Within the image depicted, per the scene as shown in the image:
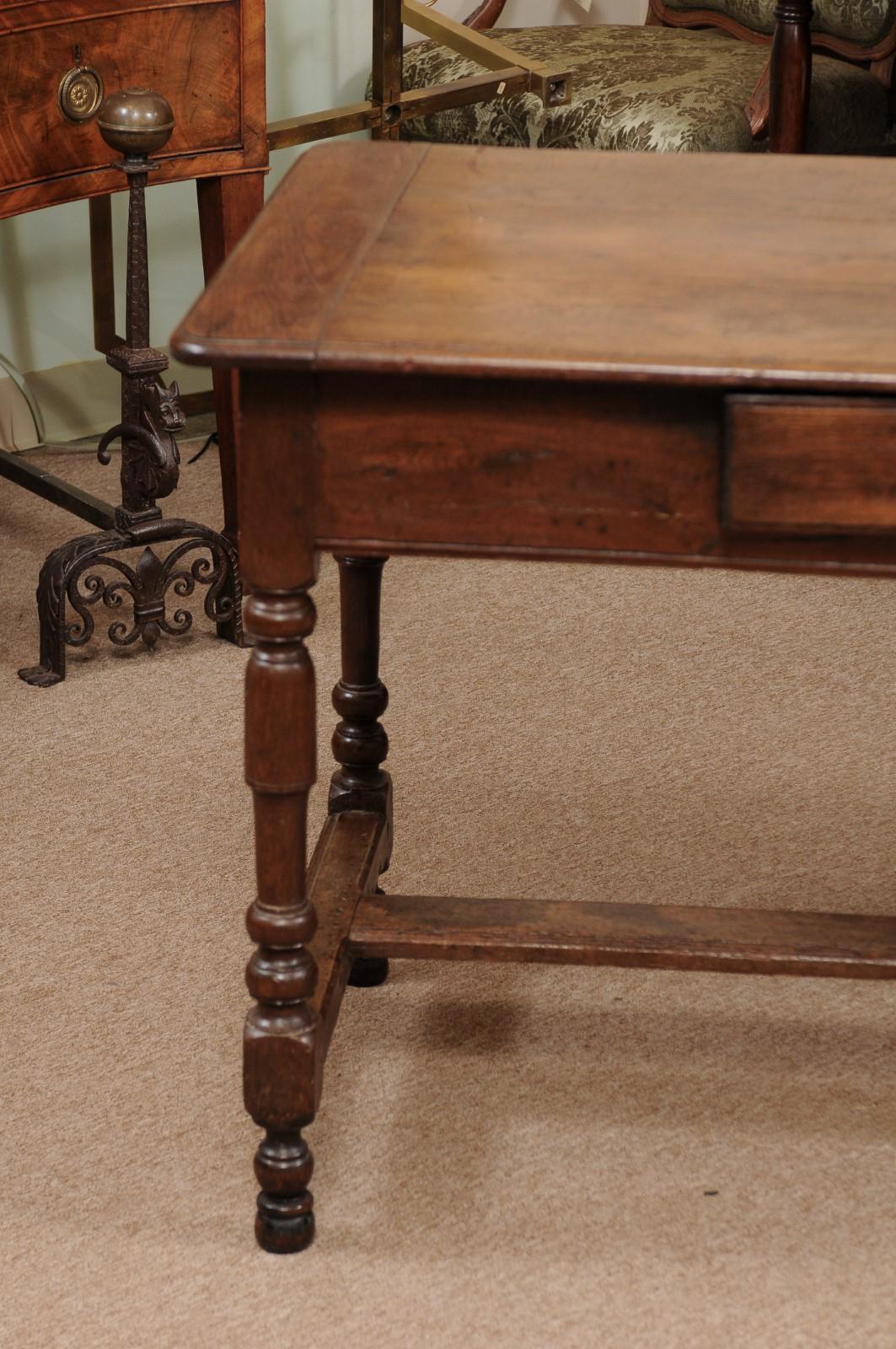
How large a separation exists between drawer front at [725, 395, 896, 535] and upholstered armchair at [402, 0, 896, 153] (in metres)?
2.07

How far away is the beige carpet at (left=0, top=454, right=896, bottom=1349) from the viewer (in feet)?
4.94

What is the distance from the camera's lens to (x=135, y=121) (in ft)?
7.75

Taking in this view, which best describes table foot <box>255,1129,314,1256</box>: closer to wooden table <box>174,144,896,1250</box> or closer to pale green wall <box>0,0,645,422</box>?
wooden table <box>174,144,896,1250</box>

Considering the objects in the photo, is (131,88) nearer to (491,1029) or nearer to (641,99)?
(641,99)

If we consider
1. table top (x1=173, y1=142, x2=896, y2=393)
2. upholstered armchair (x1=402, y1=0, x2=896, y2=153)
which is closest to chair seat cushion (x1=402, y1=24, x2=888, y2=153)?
upholstered armchair (x1=402, y1=0, x2=896, y2=153)

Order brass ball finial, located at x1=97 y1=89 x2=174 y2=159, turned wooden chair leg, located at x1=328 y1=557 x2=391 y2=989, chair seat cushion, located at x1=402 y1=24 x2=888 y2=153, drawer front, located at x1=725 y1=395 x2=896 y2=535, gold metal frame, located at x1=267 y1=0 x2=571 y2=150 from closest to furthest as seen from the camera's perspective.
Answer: drawer front, located at x1=725 y1=395 x2=896 y2=535
turned wooden chair leg, located at x1=328 y1=557 x2=391 y2=989
brass ball finial, located at x1=97 y1=89 x2=174 y2=159
gold metal frame, located at x1=267 y1=0 x2=571 y2=150
chair seat cushion, located at x1=402 y1=24 x2=888 y2=153

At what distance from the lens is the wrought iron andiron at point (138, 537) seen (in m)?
2.59

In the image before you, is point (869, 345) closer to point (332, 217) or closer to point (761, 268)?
point (761, 268)

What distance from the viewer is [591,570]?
2.98m

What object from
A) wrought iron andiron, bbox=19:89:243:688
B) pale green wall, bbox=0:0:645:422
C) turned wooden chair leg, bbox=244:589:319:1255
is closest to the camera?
turned wooden chair leg, bbox=244:589:319:1255

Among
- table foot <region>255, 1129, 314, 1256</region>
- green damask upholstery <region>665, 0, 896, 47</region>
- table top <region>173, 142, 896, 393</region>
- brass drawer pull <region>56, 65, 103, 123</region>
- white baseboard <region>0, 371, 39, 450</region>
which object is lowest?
white baseboard <region>0, 371, 39, 450</region>

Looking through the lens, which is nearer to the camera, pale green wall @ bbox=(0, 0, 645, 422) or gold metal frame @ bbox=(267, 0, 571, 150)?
gold metal frame @ bbox=(267, 0, 571, 150)

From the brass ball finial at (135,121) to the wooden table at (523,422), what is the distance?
882 mm

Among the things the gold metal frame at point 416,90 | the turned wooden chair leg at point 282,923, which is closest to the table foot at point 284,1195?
the turned wooden chair leg at point 282,923
